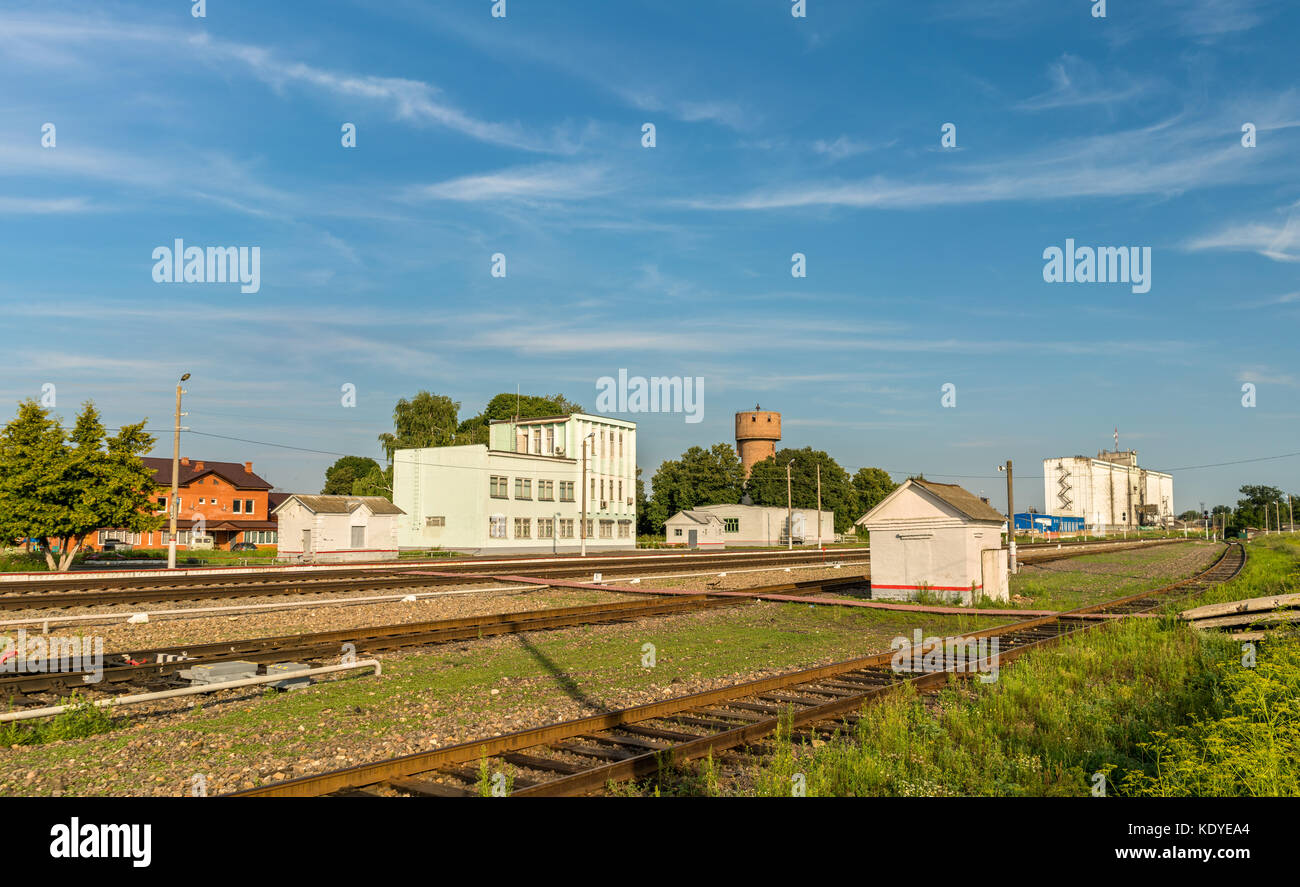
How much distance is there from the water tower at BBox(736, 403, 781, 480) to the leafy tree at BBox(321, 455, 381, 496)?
177 feet

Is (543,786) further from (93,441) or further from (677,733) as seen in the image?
(93,441)

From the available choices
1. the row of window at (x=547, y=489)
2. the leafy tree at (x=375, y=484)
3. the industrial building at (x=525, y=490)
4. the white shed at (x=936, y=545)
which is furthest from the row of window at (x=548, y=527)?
the white shed at (x=936, y=545)

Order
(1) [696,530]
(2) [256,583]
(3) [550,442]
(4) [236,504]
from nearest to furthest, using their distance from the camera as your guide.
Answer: (2) [256,583] → (3) [550,442] → (1) [696,530] → (4) [236,504]

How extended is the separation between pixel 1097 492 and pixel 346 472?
127m

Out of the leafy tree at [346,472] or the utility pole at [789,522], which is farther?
the leafy tree at [346,472]

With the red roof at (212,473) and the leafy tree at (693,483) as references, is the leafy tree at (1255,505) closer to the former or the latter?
the leafy tree at (693,483)

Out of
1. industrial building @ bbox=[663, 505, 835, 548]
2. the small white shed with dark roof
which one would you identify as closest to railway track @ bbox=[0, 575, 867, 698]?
the small white shed with dark roof

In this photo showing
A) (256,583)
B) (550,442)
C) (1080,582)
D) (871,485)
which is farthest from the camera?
(871,485)

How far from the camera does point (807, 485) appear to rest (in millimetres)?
104000

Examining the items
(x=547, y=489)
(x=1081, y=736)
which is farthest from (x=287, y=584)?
(x=547, y=489)

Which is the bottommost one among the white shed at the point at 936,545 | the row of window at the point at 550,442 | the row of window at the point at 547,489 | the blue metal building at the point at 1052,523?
the blue metal building at the point at 1052,523

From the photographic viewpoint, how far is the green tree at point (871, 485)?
374 feet

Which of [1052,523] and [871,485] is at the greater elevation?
[871,485]

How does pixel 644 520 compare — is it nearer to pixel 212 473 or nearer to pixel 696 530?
pixel 696 530
